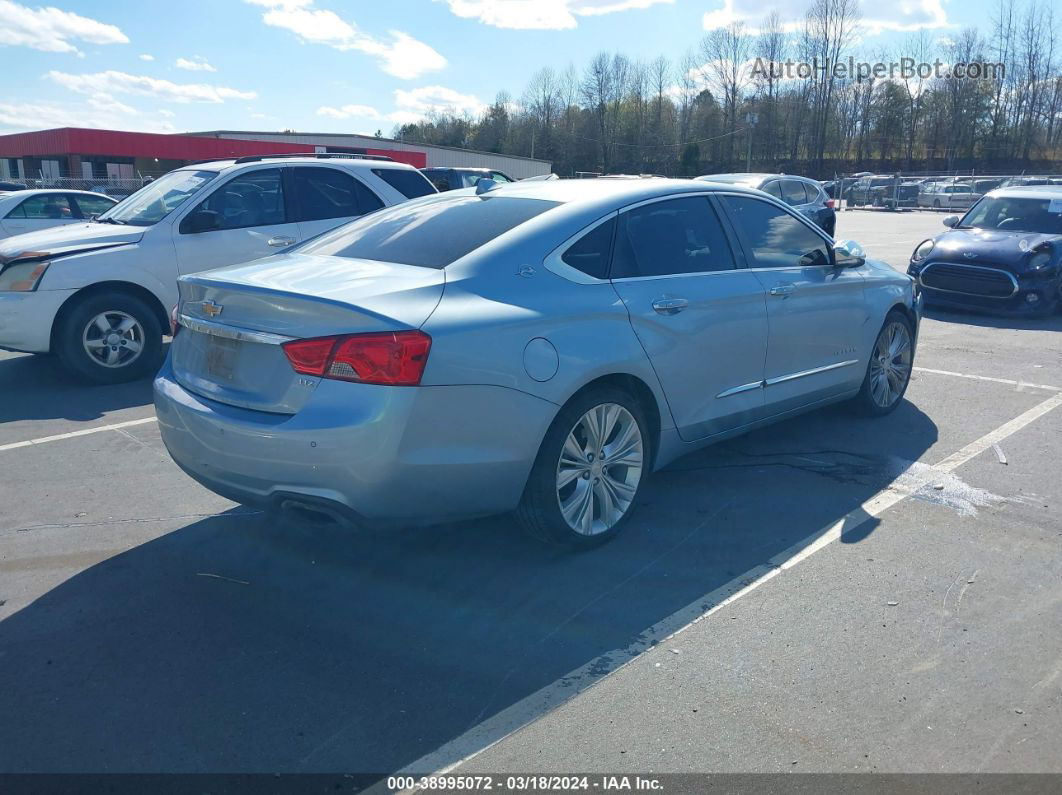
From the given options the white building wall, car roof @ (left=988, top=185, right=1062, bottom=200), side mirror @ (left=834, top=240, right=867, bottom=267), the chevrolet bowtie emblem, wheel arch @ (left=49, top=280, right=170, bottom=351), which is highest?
the white building wall

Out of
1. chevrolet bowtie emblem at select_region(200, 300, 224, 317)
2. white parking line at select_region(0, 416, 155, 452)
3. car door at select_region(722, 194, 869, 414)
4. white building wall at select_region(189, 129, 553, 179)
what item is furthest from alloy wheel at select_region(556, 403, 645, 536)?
white building wall at select_region(189, 129, 553, 179)

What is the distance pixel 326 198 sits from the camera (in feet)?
29.7

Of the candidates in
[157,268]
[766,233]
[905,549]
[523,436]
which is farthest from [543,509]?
[157,268]

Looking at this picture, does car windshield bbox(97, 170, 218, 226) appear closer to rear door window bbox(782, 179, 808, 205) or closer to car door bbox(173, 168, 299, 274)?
car door bbox(173, 168, 299, 274)

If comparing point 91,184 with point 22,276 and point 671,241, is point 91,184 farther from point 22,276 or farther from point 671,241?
point 671,241

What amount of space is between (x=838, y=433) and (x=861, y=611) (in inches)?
107

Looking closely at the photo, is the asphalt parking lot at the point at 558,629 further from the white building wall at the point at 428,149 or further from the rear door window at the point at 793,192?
the white building wall at the point at 428,149

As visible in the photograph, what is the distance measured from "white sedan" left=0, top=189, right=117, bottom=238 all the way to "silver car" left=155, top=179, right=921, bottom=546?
11.5 metres

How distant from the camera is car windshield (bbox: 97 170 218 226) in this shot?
855 centimetres

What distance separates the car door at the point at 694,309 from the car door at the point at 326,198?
4.65 meters

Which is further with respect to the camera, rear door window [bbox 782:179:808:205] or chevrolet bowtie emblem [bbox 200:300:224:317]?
rear door window [bbox 782:179:808:205]

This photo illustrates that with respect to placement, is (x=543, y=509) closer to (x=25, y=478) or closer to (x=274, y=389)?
(x=274, y=389)

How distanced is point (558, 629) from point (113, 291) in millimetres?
5880

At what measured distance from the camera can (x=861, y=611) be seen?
3969 millimetres
